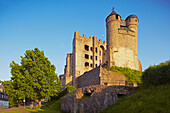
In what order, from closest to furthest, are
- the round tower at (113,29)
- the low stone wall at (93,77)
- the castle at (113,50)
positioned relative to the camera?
the low stone wall at (93,77) → the castle at (113,50) → the round tower at (113,29)

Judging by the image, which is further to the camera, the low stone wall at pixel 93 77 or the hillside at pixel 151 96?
the low stone wall at pixel 93 77

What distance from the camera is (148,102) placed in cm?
996

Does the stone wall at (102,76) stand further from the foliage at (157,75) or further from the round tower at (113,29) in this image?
the round tower at (113,29)

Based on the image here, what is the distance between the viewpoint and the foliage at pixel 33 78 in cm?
2409

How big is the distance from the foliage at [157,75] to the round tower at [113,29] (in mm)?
23771

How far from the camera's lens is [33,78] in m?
25.2

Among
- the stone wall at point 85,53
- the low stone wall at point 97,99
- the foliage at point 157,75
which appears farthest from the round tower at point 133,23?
the foliage at point 157,75

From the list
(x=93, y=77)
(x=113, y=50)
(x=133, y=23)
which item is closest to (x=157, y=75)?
(x=93, y=77)

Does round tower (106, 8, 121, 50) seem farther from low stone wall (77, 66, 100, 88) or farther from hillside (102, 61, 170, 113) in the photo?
hillside (102, 61, 170, 113)

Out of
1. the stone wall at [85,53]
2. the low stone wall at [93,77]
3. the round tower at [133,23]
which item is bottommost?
the low stone wall at [93,77]

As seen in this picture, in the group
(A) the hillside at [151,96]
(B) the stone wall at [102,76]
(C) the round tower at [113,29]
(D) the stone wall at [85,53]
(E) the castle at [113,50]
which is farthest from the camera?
(D) the stone wall at [85,53]

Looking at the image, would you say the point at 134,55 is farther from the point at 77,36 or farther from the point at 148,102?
the point at 148,102

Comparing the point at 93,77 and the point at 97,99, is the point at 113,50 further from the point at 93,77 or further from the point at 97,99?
the point at 97,99

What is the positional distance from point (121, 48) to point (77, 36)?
14.3 m
